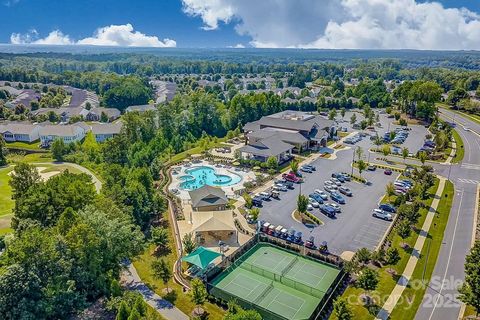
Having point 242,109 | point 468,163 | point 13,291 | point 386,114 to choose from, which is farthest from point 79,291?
point 386,114

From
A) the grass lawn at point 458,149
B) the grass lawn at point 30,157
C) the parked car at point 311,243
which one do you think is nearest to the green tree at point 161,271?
the parked car at point 311,243

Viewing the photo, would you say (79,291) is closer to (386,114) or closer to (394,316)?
(394,316)

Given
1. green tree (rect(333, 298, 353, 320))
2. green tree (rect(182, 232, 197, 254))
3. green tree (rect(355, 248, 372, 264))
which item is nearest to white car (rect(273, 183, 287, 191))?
green tree (rect(182, 232, 197, 254))

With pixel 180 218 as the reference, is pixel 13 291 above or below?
above

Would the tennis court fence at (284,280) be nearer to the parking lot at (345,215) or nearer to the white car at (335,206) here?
the parking lot at (345,215)

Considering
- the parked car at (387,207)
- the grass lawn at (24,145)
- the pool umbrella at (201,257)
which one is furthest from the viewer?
the grass lawn at (24,145)
